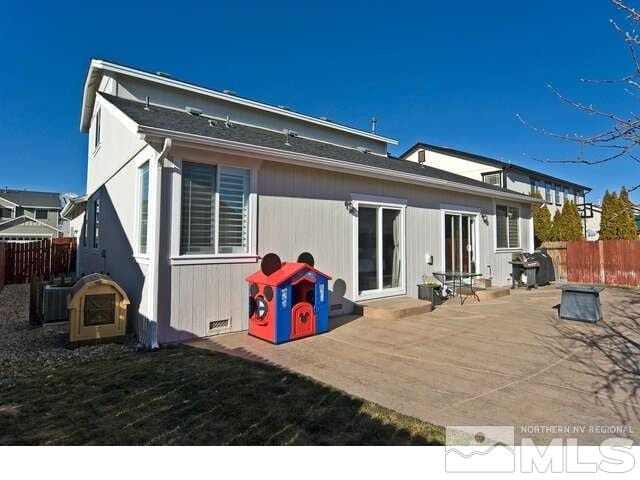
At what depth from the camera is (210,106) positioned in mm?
11078

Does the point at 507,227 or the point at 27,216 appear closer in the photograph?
the point at 507,227

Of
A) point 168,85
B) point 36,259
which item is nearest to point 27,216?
point 36,259

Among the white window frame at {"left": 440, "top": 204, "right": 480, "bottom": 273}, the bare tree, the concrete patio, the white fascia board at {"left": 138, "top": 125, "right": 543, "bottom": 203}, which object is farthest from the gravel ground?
the white window frame at {"left": 440, "top": 204, "right": 480, "bottom": 273}

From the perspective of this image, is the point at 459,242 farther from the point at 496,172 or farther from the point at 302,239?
the point at 496,172

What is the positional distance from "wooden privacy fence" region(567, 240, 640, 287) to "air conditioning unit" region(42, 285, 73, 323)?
17800 mm

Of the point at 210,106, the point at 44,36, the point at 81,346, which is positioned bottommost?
the point at 81,346

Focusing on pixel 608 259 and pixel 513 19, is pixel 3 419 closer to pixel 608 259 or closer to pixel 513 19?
pixel 513 19

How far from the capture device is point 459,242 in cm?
1091

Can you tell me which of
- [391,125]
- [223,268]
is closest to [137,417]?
[223,268]

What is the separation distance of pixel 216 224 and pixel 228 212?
0.31 meters

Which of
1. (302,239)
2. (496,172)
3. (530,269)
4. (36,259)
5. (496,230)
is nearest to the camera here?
(302,239)
